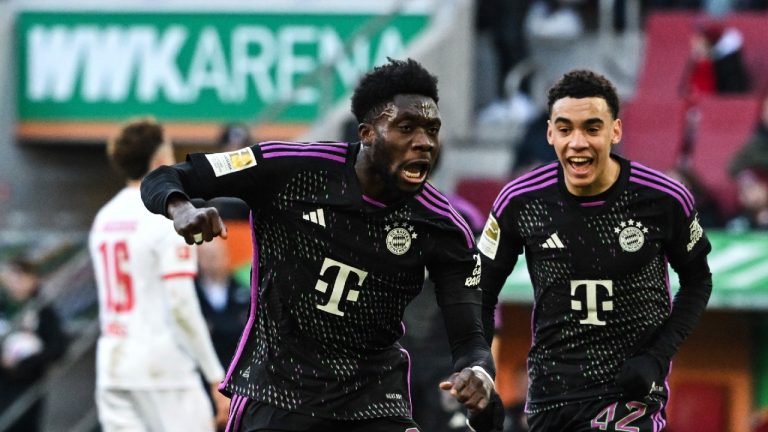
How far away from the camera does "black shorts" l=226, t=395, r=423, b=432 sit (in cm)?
574

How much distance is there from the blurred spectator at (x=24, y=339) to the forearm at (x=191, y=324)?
13.1 feet

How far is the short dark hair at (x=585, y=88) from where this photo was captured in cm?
657

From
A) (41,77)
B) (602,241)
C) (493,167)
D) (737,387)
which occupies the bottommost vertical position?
(737,387)

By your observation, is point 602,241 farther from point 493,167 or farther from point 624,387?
point 493,167

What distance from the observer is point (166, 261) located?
8141mm

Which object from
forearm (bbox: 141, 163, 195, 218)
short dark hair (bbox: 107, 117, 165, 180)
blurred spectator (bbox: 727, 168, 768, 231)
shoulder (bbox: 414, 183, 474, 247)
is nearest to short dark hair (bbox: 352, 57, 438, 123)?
shoulder (bbox: 414, 183, 474, 247)

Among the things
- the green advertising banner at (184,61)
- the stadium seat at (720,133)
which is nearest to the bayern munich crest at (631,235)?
the stadium seat at (720,133)

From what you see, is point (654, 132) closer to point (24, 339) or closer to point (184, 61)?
point (184, 61)

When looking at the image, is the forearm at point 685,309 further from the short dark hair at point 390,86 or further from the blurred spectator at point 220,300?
the blurred spectator at point 220,300

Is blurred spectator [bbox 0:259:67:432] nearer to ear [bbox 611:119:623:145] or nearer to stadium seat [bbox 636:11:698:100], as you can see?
stadium seat [bbox 636:11:698:100]

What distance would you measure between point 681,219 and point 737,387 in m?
5.82

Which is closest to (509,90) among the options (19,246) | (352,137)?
(352,137)

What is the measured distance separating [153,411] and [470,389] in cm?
337

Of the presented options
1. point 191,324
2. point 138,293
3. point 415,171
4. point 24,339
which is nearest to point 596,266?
point 415,171
